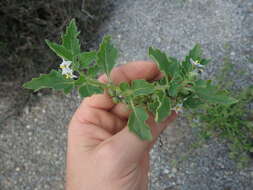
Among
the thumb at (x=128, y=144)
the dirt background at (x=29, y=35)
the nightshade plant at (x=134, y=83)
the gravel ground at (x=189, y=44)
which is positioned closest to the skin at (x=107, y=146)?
the thumb at (x=128, y=144)

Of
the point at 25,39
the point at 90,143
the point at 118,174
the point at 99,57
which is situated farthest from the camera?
the point at 25,39

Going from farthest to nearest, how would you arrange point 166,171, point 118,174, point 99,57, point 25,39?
point 25,39 < point 166,171 < point 118,174 < point 99,57

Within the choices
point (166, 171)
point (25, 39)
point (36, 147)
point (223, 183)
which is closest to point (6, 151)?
point (36, 147)

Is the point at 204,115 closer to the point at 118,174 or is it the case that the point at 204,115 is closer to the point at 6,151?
the point at 118,174

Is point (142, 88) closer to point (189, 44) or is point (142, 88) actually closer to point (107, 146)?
point (107, 146)

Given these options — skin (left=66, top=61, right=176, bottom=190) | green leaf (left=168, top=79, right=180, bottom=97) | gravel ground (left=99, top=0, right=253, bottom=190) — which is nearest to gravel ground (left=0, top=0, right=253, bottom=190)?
gravel ground (left=99, top=0, right=253, bottom=190)

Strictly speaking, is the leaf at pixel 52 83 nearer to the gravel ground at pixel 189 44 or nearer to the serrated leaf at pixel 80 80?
the serrated leaf at pixel 80 80

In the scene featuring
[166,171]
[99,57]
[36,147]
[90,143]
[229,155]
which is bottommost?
[36,147]
